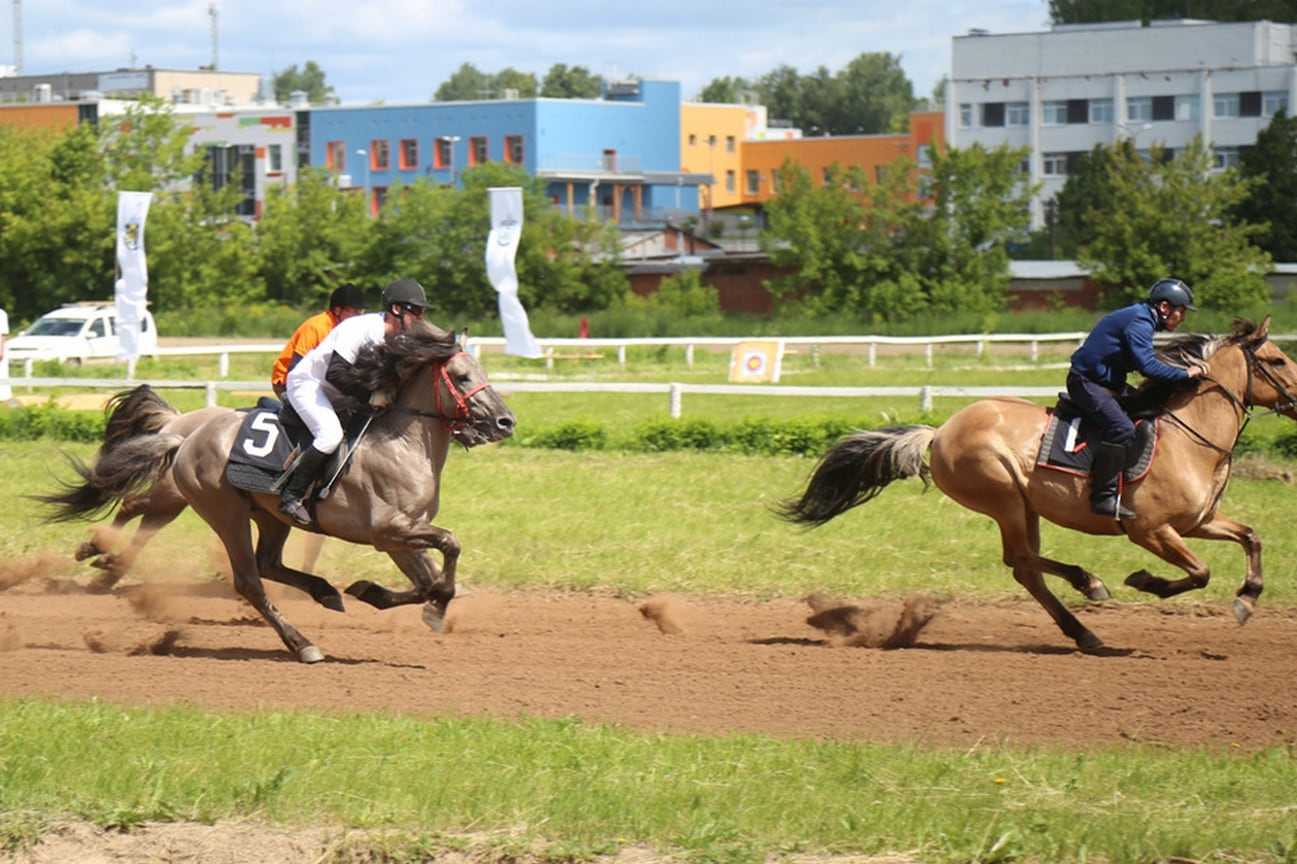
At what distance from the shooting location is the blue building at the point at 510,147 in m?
69.1

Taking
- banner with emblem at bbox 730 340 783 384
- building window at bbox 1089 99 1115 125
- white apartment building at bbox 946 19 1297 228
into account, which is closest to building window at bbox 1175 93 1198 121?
white apartment building at bbox 946 19 1297 228

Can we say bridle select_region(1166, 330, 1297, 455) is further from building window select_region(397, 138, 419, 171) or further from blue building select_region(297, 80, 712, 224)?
building window select_region(397, 138, 419, 171)

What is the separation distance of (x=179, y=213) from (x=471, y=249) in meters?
9.86

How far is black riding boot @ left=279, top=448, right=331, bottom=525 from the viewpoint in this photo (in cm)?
837

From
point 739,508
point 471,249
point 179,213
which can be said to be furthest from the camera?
point 471,249

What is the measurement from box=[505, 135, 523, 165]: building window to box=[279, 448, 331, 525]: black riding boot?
204ft

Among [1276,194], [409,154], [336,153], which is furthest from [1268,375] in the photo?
[336,153]

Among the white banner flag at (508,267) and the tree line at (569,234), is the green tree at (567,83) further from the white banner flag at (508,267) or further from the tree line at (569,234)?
the white banner flag at (508,267)

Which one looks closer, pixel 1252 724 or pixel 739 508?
pixel 1252 724

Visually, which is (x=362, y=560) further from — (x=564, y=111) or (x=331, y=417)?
(x=564, y=111)

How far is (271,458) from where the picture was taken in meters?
8.55

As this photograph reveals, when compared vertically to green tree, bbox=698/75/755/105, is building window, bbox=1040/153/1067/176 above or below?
below

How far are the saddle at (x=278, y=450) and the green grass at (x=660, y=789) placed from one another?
2.02 meters

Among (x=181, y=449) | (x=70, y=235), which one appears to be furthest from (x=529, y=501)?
(x=70, y=235)
